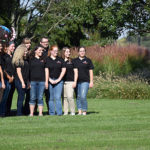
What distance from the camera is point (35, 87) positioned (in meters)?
14.7

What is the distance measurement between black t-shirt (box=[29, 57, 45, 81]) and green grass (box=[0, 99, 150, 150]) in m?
1.41

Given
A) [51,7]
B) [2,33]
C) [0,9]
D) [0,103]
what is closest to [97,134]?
[0,103]

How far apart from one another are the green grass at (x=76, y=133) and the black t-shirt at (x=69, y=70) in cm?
Answer: 154

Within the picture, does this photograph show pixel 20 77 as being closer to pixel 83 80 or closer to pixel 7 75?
pixel 7 75

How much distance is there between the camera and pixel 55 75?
48.7 feet

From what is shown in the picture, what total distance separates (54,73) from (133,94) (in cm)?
832

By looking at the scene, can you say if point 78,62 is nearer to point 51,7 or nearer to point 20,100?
point 20,100

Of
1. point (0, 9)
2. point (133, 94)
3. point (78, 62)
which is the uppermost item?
point (0, 9)

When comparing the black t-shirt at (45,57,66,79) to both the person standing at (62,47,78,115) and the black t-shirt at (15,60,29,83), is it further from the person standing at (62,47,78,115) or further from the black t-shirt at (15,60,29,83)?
the black t-shirt at (15,60,29,83)

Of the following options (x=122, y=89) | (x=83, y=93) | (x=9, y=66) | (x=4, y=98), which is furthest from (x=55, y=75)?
(x=122, y=89)

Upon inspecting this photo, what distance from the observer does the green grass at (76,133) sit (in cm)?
934

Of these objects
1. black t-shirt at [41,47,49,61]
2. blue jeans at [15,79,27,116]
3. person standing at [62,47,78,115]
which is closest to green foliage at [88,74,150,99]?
person standing at [62,47,78,115]

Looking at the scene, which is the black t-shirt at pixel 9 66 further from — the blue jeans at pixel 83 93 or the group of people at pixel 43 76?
the blue jeans at pixel 83 93

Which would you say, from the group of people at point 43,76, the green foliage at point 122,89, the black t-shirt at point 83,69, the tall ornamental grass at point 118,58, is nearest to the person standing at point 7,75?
the group of people at point 43,76
